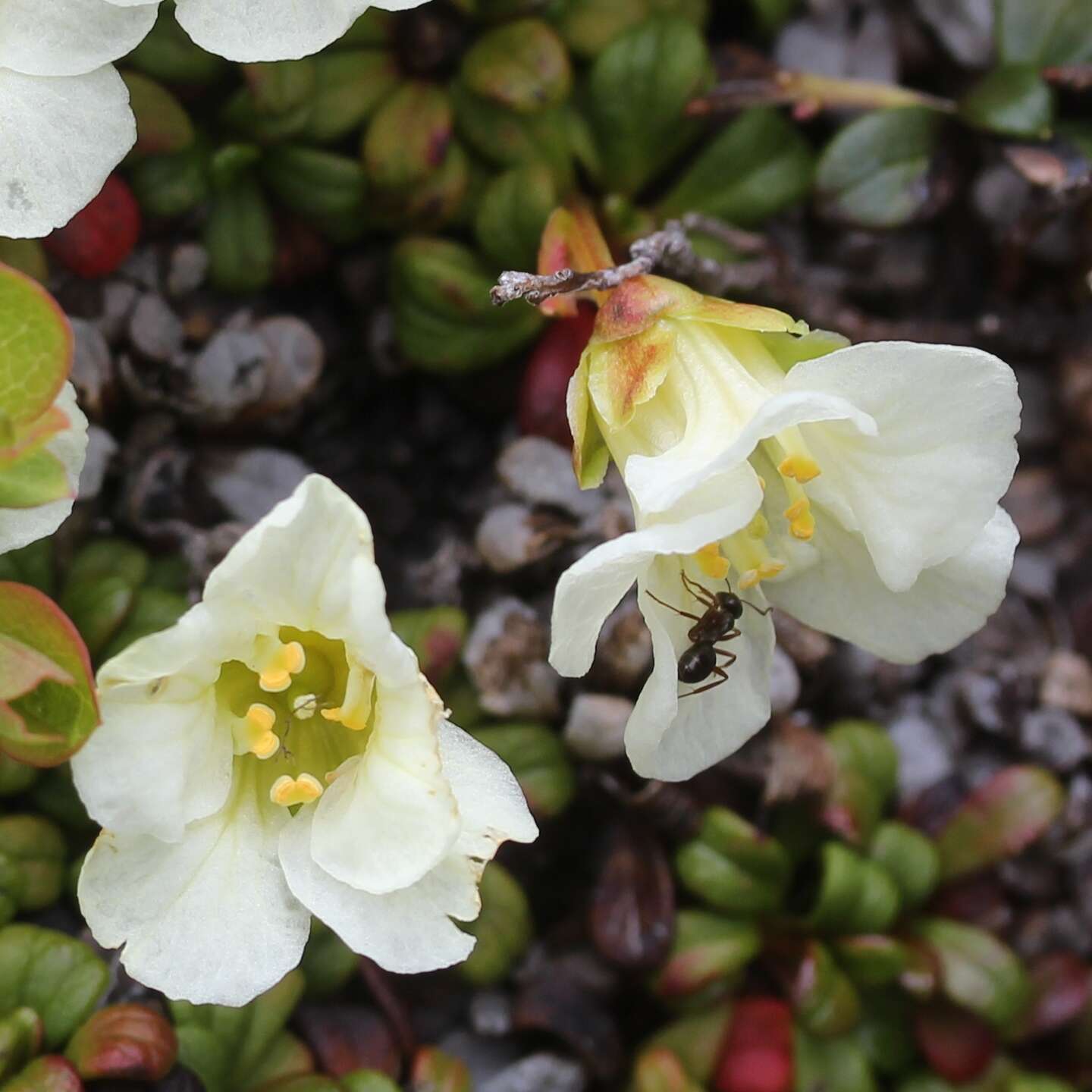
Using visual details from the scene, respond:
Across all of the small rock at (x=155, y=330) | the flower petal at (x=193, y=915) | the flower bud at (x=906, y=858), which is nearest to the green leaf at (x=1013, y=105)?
the flower bud at (x=906, y=858)

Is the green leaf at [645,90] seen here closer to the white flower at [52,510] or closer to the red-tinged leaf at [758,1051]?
the white flower at [52,510]

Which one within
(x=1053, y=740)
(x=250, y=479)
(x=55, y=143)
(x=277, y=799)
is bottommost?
(x=1053, y=740)

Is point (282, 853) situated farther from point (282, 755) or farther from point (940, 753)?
point (940, 753)

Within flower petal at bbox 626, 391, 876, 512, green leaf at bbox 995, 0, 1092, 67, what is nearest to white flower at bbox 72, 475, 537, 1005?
flower petal at bbox 626, 391, 876, 512

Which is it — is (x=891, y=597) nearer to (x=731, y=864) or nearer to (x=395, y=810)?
(x=731, y=864)

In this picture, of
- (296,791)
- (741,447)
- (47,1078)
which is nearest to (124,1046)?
(47,1078)

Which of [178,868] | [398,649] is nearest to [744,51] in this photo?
[398,649]
